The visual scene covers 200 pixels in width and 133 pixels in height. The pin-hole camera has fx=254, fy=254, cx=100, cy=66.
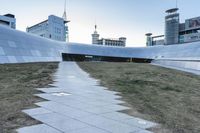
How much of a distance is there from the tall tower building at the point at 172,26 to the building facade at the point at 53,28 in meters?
68.0

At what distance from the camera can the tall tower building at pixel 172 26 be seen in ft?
413

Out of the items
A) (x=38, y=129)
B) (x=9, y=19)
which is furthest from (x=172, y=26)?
(x=38, y=129)

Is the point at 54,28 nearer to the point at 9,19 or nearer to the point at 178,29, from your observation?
the point at 9,19

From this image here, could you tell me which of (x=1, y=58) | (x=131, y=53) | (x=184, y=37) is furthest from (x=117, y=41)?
(x=1, y=58)

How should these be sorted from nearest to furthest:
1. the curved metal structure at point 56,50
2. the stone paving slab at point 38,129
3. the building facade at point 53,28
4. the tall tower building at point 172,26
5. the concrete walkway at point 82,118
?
1. the stone paving slab at point 38,129
2. the concrete walkway at point 82,118
3. the curved metal structure at point 56,50
4. the tall tower building at point 172,26
5. the building facade at point 53,28

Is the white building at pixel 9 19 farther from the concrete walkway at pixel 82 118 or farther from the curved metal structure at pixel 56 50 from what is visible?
the concrete walkway at pixel 82 118

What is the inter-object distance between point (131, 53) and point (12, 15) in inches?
3110

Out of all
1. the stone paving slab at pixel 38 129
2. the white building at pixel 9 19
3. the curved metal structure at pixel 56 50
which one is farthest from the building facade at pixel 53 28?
the stone paving slab at pixel 38 129

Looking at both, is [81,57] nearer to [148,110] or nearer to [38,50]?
[38,50]

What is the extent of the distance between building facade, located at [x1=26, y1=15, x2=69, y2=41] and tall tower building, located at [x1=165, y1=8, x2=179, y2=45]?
68044mm

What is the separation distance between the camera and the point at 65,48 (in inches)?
2692

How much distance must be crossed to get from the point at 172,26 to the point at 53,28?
2973 inches

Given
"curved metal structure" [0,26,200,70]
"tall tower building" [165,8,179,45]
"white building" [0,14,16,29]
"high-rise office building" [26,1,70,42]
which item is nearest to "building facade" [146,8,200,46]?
"tall tower building" [165,8,179,45]

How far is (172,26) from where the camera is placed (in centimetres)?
12756
